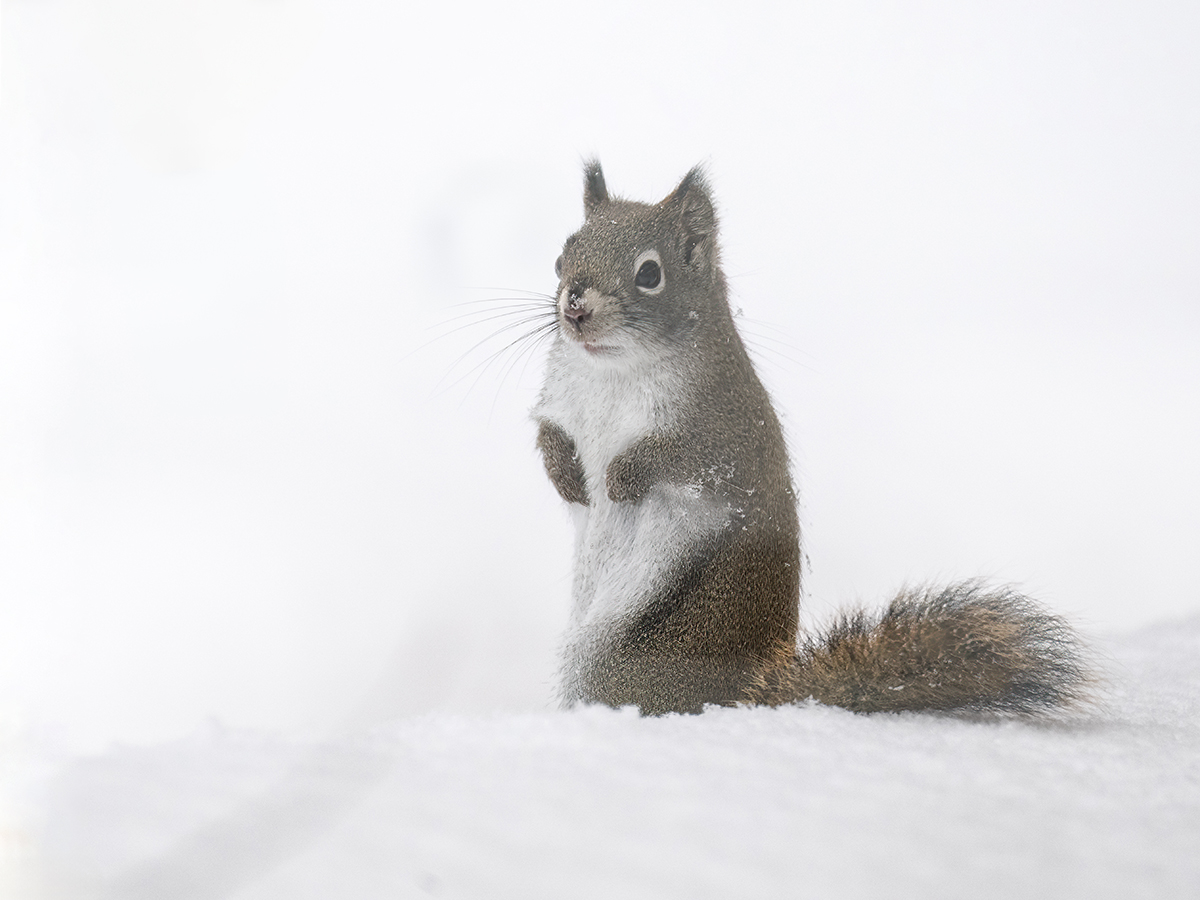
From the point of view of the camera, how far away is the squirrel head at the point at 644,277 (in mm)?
1315

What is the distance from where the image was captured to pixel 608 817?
2.35 ft

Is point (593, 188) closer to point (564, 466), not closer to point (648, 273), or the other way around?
point (648, 273)

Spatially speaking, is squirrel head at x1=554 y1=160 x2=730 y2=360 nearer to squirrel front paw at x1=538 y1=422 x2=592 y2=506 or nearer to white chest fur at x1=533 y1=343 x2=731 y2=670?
white chest fur at x1=533 y1=343 x2=731 y2=670

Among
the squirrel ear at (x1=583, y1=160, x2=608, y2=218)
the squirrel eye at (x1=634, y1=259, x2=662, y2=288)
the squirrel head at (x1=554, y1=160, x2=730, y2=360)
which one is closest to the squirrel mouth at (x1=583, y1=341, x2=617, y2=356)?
the squirrel head at (x1=554, y1=160, x2=730, y2=360)

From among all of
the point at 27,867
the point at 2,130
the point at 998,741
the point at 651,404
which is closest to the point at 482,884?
the point at 27,867

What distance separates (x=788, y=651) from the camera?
1.26m

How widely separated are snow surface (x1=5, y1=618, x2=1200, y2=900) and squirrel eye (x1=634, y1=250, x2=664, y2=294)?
2.12 feet

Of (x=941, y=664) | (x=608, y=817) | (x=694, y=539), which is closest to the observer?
(x=608, y=817)

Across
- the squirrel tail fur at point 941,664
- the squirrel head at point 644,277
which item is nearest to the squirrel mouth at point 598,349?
the squirrel head at point 644,277

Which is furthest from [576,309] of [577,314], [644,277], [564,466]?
[564,466]

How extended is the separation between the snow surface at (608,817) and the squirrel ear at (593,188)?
34.7 inches

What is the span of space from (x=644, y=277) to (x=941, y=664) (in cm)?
67

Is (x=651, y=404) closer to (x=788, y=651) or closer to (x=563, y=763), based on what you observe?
(x=788, y=651)

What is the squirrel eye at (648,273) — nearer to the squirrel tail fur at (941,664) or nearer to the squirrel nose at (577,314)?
the squirrel nose at (577,314)
